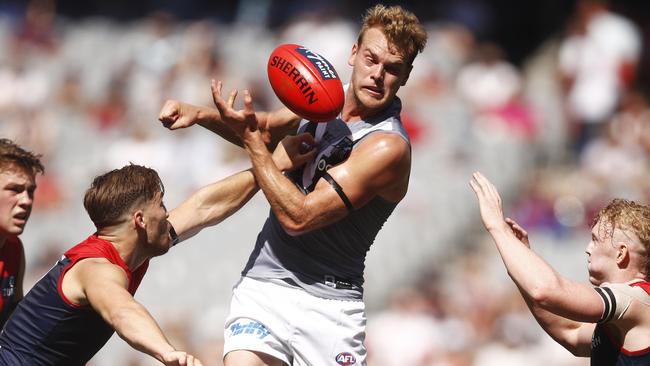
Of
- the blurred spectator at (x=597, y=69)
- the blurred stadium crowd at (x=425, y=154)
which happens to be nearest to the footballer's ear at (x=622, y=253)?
the blurred stadium crowd at (x=425, y=154)

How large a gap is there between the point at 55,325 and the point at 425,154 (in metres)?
7.30

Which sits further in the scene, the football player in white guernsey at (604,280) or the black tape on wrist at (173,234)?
the black tape on wrist at (173,234)

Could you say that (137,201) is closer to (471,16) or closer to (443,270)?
(443,270)

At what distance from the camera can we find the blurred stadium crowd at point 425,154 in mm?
10156

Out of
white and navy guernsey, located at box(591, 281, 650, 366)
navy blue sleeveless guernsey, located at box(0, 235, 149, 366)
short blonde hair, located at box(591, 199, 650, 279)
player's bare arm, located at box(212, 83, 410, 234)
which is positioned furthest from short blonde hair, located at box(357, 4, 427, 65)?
navy blue sleeveless guernsey, located at box(0, 235, 149, 366)

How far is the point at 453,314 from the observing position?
398 inches

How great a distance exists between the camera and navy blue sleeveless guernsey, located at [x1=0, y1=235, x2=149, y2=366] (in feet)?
16.5

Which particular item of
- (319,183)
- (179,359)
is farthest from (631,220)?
(179,359)

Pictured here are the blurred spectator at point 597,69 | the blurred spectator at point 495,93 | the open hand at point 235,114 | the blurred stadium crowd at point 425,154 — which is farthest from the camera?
→ the blurred spectator at point 495,93

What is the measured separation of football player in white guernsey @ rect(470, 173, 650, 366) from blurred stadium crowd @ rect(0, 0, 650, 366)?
442cm

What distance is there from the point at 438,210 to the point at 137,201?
6.70 meters

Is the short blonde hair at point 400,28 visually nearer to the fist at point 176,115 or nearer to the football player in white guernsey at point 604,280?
the football player in white guernsey at point 604,280

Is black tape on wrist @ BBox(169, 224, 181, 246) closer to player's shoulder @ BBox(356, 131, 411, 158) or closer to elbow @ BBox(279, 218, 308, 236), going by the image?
elbow @ BBox(279, 218, 308, 236)

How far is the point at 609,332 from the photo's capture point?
5020 mm
